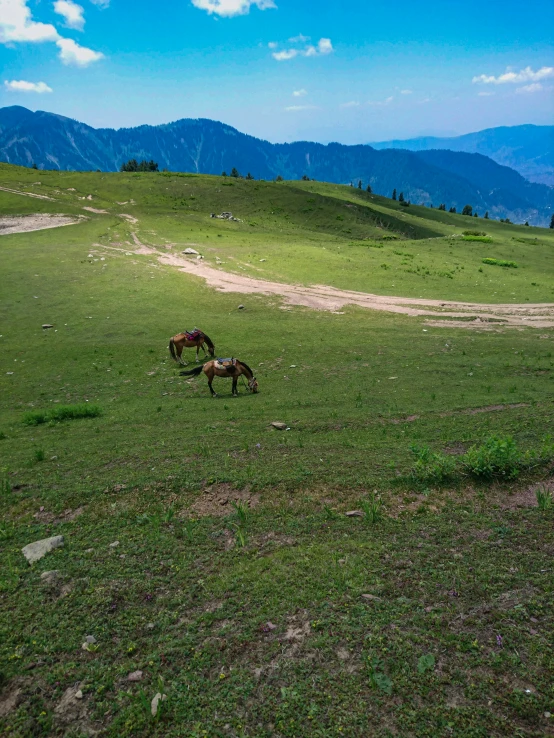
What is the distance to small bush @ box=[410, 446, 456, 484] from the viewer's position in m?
10.3

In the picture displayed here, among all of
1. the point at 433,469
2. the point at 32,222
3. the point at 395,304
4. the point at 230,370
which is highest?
the point at 32,222

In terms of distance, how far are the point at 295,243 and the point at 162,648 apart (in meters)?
54.9

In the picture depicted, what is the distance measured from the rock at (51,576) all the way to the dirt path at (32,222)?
62289mm

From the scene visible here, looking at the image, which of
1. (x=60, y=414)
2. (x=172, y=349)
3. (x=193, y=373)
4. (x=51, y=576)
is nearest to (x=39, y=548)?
(x=51, y=576)

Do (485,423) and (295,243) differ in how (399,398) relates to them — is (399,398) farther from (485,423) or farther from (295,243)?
(295,243)

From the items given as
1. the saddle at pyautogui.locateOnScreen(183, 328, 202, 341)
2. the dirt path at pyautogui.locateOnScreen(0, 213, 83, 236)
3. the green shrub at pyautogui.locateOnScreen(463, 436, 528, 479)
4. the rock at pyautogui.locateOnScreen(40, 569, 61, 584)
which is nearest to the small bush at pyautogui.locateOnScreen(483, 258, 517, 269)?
the saddle at pyautogui.locateOnScreen(183, 328, 202, 341)

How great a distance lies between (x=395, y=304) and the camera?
3331cm

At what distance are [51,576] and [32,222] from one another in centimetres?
6719

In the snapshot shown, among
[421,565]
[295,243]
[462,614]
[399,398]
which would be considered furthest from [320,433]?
[295,243]

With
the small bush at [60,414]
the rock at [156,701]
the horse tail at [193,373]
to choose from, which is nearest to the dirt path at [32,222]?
the horse tail at [193,373]

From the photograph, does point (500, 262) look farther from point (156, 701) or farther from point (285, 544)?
point (156, 701)

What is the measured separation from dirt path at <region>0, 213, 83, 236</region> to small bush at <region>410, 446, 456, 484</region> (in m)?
64.5

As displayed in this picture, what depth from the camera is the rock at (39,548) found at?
8844mm

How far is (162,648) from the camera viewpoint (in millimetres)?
6652
